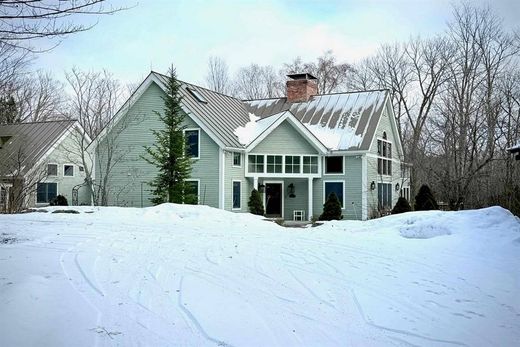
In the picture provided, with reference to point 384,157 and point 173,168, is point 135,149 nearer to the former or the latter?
point 173,168

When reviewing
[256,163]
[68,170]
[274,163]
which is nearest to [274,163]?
[274,163]

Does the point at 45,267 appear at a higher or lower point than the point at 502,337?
higher

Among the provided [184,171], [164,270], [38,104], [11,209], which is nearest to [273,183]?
[184,171]

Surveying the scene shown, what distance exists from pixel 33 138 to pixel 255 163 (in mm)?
15196

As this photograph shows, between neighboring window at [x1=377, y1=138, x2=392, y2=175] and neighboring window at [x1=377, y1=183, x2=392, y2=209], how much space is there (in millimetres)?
675

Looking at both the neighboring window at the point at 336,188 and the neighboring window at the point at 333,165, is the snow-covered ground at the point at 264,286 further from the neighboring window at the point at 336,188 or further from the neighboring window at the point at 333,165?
the neighboring window at the point at 333,165

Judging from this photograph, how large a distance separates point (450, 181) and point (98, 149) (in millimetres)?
16179

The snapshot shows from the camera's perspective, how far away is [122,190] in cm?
2441

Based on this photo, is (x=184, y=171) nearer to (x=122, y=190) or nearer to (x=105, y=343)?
(x=122, y=190)

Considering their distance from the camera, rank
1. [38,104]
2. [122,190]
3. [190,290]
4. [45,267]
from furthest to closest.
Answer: [38,104]
[122,190]
[45,267]
[190,290]

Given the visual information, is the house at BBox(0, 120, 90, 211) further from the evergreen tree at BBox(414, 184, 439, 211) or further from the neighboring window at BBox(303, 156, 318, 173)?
the evergreen tree at BBox(414, 184, 439, 211)

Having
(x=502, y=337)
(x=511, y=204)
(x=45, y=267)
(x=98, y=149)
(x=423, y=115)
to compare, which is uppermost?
(x=423, y=115)

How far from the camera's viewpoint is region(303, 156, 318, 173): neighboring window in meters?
24.7

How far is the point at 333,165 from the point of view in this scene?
25.1 metres
